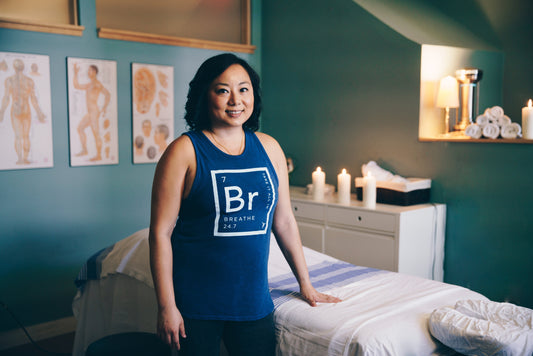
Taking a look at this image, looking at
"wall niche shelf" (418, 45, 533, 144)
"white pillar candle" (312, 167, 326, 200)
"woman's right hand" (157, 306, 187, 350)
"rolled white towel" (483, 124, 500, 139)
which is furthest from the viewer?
"white pillar candle" (312, 167, 326, 200)

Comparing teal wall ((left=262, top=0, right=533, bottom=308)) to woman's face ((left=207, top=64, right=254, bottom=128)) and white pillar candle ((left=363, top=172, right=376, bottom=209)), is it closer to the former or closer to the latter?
white pillar candle ((left=363, top=172, right=376, bottom=209))

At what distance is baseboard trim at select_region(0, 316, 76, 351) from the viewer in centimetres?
278

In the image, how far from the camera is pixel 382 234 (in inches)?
107

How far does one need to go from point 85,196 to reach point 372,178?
1.67 metres

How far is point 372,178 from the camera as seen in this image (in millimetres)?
2822

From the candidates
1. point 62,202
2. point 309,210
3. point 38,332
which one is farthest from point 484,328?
point 38,332

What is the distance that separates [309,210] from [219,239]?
184 centimetres

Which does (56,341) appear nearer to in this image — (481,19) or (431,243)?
(431,243)

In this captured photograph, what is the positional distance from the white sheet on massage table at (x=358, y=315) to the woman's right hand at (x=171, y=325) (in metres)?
0.40

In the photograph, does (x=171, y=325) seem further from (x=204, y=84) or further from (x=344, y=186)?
(x=344, y=186)

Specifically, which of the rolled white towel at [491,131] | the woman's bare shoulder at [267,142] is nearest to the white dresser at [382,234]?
the rolled white towel at [491,131]

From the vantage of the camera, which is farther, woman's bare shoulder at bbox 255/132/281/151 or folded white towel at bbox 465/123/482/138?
folded white towel at bbox 465/123/482/138

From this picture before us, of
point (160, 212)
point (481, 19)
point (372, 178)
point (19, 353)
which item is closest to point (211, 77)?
point (160, 212)

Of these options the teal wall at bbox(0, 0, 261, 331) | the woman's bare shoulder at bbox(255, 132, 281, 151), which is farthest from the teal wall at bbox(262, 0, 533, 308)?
the woman's bare shoulder at bbox(255, 132, 281, 151)
